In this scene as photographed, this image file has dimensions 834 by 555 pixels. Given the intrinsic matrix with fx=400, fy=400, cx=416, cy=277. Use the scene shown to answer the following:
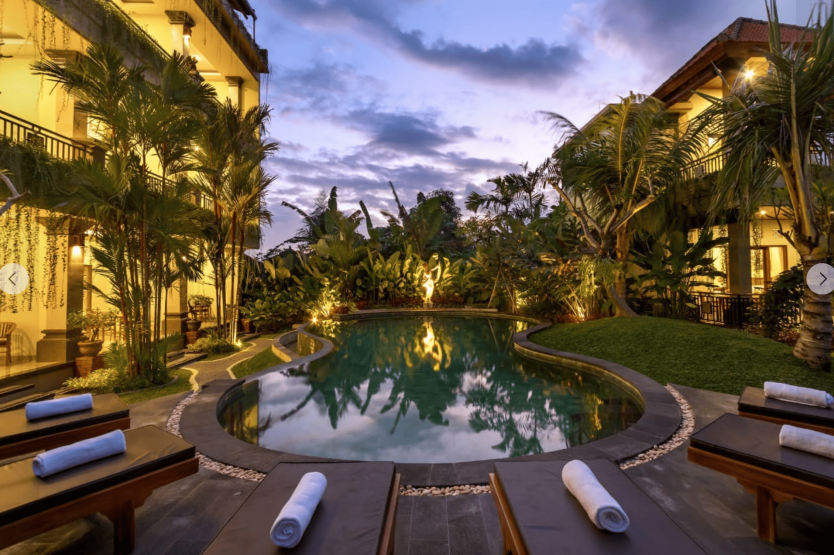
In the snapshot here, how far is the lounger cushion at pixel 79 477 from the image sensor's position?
199 cm

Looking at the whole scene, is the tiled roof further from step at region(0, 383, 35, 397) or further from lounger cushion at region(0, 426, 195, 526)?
step at region(0, 383, 35, 397)

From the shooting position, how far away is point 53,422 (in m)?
3.00

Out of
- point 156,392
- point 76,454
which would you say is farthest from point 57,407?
point 156,392

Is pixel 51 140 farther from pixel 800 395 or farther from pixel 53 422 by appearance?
pixel 800 395

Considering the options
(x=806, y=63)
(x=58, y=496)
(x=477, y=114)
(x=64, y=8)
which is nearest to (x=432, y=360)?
(x=58, y=496)

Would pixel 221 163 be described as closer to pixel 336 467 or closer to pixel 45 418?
pixel 45 418

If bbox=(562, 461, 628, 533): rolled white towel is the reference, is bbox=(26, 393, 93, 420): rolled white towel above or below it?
above

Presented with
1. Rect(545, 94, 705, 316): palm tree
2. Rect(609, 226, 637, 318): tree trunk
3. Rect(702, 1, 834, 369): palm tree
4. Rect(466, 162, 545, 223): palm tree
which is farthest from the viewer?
Rect(466, 162, 545, 223): palm tree

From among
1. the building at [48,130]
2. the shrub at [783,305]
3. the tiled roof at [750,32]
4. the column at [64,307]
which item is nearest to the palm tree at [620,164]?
the shrub at [783,305]

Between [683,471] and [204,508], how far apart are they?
11.6 feet

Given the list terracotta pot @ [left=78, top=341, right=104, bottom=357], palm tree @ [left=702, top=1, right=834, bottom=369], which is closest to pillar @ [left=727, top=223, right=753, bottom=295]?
palm tree @ [left=702, top=1, right=834, bottom=369]

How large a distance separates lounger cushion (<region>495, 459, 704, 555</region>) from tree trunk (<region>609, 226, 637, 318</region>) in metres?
8.11

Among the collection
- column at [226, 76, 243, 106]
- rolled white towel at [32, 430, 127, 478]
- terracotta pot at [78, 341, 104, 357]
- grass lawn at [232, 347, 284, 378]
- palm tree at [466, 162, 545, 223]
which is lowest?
grass lawn at [232, 347, 284, 378]

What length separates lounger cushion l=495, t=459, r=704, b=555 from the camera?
1709mm
